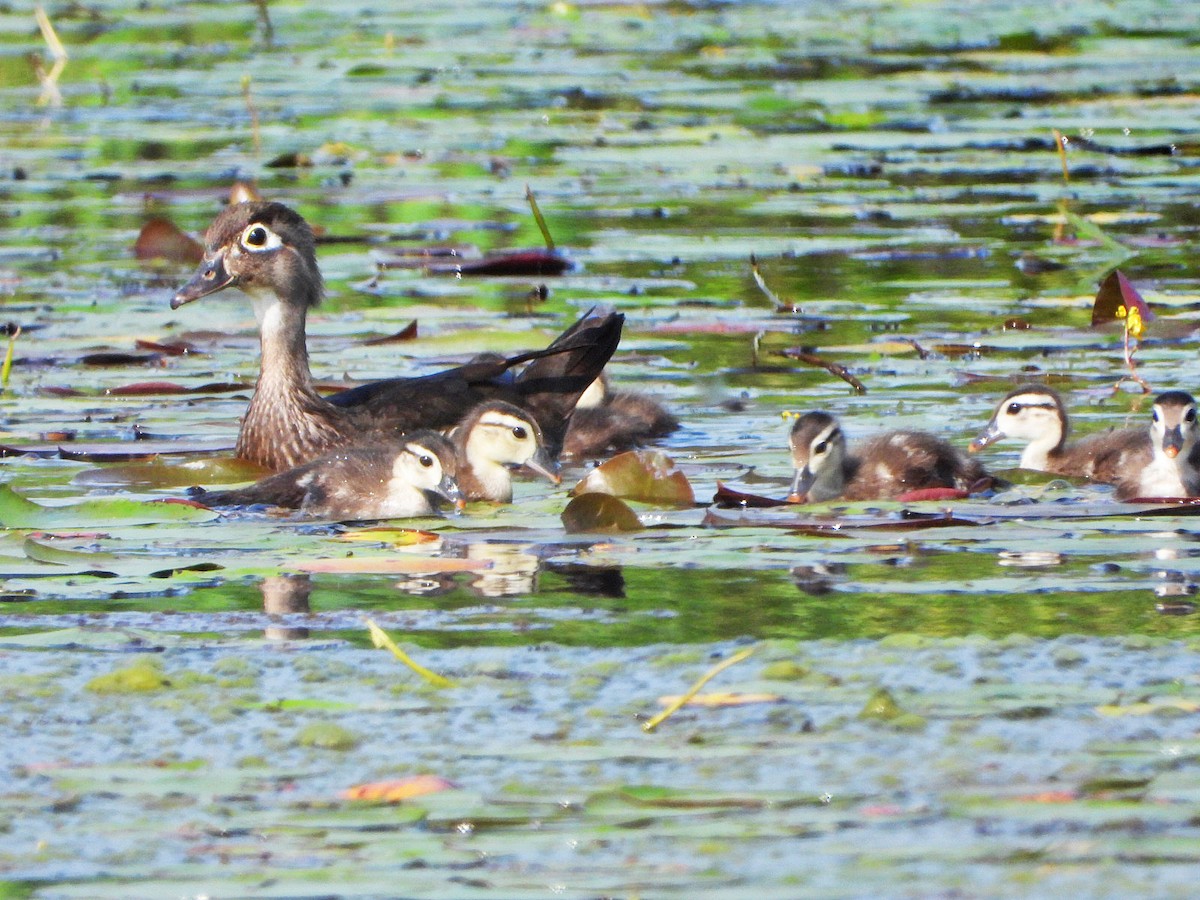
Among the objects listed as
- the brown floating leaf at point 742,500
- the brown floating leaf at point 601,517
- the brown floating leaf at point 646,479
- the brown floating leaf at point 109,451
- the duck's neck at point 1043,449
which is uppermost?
the brown floating leaf at point 109,451

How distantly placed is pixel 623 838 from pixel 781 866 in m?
0.26

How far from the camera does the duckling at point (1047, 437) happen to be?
7039 millimetres

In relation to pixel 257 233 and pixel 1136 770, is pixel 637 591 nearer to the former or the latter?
Answer: pixel 1136 770

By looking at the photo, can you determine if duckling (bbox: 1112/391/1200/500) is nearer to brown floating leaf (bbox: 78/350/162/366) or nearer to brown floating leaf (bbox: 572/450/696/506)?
brown floating leaf (bbox: 572/450/696/506)

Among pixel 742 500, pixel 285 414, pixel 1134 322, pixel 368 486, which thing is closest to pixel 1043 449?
A: pixel 1134 322

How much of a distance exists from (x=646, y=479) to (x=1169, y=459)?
1.41m

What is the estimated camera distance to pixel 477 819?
3.68 metres

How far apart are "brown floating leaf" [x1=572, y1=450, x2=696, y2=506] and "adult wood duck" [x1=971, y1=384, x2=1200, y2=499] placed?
1.23 metres

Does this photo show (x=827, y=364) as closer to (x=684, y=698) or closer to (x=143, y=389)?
(x=143, y=389)

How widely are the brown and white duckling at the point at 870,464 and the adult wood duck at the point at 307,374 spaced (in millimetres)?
1447

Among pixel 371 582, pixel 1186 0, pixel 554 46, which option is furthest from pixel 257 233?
pixel 1186 0

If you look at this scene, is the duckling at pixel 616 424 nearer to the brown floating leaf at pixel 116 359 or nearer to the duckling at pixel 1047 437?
the duckling at pixel 1047 437

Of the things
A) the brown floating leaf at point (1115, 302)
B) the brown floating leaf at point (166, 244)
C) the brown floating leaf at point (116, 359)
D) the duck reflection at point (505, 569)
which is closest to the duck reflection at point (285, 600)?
the duck reflection at point (505, 569)

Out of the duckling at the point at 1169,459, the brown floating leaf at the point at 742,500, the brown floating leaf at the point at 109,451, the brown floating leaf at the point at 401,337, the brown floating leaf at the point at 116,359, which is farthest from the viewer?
the brown floating leaf at the point at 401,337
